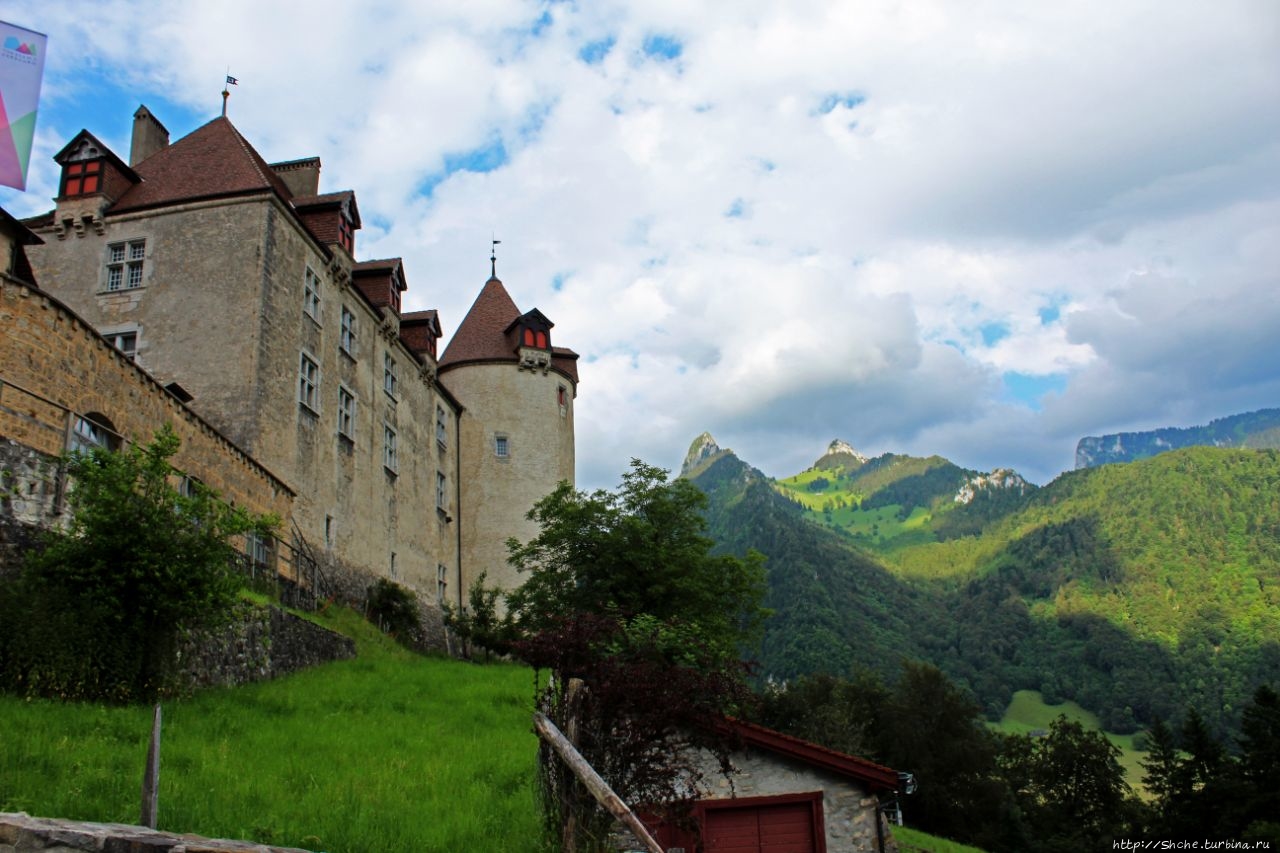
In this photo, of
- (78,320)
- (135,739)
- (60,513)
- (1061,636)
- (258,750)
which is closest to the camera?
(135,739)

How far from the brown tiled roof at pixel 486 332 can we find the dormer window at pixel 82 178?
20.3 metres

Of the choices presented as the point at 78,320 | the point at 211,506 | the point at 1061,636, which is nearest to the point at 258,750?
the point at 211,506

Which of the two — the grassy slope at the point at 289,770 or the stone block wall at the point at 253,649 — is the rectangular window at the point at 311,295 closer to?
the stone block wall at the point at 253,649

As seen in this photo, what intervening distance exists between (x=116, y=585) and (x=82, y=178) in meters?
20.9

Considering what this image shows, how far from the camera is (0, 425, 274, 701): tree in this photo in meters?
14.5

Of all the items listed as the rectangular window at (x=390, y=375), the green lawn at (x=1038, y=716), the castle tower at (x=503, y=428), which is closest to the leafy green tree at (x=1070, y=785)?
the castle tower at (x=503, y=428)

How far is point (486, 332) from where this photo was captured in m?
50.5

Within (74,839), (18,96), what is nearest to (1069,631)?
(18,96)

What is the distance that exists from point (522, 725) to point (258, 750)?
6790mm

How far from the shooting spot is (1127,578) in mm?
196625

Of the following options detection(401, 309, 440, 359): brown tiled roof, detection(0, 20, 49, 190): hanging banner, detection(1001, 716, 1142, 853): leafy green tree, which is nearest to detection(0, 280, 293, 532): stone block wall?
detection(0, 20, 49, 190): hanging banner

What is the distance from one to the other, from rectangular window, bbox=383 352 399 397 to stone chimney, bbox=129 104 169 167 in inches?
417

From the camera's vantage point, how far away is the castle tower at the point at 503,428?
154 ft

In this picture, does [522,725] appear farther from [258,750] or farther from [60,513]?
[60,513]
